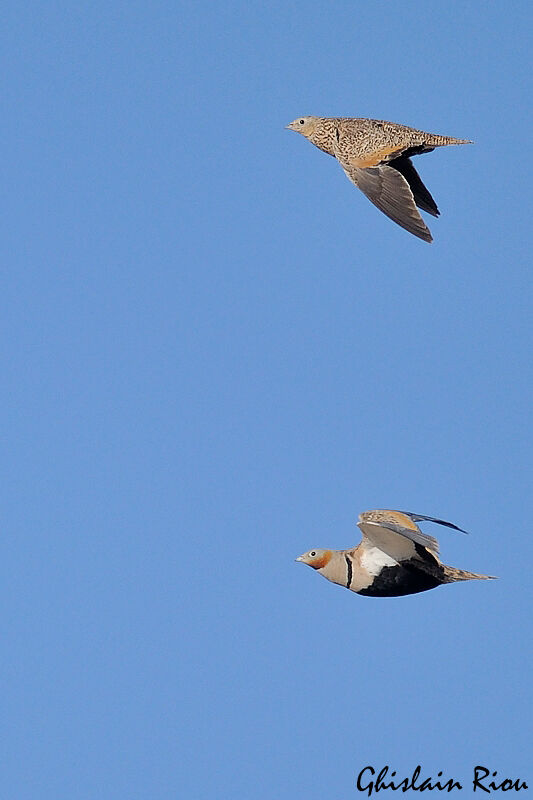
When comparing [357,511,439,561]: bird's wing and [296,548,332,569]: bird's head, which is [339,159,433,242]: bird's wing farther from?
[296,548,332,569]: bird's head

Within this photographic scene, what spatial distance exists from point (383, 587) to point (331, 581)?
611 millimetres

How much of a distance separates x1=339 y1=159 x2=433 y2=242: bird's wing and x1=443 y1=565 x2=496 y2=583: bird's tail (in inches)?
136

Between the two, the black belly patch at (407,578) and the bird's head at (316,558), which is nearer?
the black belly patch at (407,578)

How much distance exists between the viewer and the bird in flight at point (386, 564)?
13523mm

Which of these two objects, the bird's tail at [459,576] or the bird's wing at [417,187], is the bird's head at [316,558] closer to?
the bird's tail at [459,576]

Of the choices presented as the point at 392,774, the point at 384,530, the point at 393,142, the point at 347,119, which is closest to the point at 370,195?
the point at 393,142

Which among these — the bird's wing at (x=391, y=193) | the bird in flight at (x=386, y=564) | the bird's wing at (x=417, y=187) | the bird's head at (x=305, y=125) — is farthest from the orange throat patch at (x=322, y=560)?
the bird's head at (x=305, y=125)

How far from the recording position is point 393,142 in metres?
15.9

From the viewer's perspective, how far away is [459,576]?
1366cm

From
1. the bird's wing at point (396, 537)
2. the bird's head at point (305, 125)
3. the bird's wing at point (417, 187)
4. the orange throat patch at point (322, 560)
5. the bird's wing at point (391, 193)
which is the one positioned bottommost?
the orange throat patch at point (322, 560)

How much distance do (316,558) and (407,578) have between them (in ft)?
3.36

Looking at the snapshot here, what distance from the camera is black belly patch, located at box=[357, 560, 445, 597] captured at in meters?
13.7

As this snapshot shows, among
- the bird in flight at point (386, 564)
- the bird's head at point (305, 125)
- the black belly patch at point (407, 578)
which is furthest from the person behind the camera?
the bird's head at point (305, 125)

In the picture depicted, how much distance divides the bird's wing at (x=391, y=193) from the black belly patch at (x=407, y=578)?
3.43 metres
